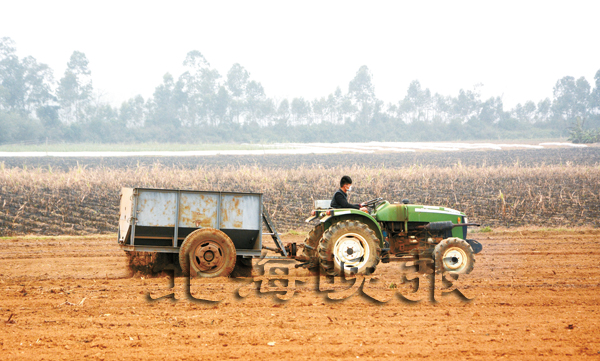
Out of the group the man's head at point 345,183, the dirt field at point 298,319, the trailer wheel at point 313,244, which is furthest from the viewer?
the trailer wheel at point 313,244

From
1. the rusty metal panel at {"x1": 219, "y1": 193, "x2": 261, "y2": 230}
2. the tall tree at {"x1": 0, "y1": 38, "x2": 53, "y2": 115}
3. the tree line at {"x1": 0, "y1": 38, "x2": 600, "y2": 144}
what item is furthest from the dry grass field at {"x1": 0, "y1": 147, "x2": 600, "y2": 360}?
the tall tree at {"x1": 0, "y1": 38, "x2": 53, "y2": 115}

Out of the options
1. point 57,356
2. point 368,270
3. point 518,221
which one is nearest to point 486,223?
point 518,221

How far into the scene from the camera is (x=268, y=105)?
72812mm

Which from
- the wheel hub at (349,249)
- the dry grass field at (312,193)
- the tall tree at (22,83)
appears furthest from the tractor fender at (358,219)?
the tall tree at (22,83)

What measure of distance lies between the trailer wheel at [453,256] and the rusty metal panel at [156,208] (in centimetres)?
417

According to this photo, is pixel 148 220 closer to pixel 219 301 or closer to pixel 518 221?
pixel 219 301

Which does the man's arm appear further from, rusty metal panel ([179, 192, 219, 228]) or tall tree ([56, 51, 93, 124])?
tall tree ([56, 51, 93, 124])

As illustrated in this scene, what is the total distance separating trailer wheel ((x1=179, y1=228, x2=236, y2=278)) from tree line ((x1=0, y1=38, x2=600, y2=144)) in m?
54.6

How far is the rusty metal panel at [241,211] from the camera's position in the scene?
24.2 ft

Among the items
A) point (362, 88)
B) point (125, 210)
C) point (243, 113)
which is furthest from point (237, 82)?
point (125, 210)

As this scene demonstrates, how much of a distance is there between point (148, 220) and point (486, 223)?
34.5ft

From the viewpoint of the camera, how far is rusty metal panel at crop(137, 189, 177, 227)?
711cm

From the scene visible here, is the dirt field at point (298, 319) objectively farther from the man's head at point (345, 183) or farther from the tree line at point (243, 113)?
the tree line at point (243, 113)

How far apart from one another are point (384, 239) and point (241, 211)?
238 cm
